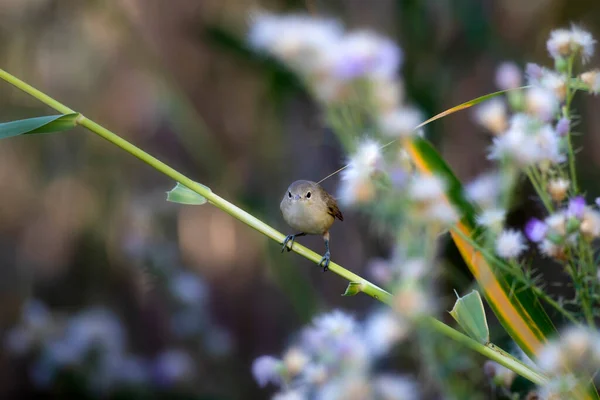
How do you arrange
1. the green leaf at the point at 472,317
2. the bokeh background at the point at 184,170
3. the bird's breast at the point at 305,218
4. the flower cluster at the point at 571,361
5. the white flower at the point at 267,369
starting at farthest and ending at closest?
the bokeh background at the point at 184,170
the bird's breast at the point at 305,218
the white flower at the point at 267,369
the green leaf at the point at 472,317
the flower cluster at the point at 571,361

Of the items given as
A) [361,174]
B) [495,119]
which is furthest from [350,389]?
[495,119]

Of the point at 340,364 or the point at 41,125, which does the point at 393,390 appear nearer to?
the point at 340,364

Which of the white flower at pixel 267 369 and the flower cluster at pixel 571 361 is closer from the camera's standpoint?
the flower cluster at pixel 571 361

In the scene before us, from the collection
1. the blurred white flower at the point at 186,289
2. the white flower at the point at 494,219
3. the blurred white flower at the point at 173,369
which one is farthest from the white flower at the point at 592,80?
the blurred white flower at the point at 173,369

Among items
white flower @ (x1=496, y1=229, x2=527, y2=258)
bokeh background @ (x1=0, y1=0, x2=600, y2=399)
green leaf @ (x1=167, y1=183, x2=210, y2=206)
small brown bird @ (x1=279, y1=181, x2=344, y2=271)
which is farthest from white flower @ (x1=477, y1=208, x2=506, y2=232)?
bokeh background @ (x1=0, y1=0, x2=600, y2=399)

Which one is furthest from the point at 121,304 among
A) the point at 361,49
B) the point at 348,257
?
the point at 361,49

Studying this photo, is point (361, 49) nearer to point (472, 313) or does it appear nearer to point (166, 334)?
point (472, 313)

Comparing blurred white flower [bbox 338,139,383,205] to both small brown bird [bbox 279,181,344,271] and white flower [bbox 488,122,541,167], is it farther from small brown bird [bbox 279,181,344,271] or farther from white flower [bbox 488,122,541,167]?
small brown bird [bbox 279,181,344,271]

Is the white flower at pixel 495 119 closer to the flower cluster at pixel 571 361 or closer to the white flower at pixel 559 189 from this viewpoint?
the white flower at pixel 559 189
